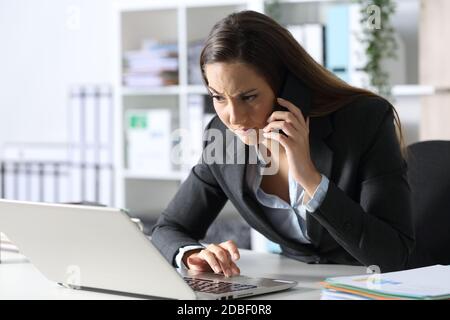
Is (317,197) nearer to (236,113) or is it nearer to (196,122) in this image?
(236,113)

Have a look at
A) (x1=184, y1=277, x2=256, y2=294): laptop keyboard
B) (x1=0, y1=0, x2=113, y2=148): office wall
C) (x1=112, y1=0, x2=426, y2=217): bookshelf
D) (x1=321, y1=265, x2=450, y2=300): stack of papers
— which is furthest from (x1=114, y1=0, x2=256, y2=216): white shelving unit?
(x1=321, y1=265, x2=450, y2=300): stack of papers

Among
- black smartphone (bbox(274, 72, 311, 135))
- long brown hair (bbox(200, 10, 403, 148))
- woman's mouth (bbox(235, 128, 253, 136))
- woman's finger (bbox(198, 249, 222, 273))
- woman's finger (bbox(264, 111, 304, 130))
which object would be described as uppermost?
long brown hair (bbox(200, 10, 403, 148))

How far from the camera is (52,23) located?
4.44 m

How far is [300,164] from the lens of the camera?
1.62 metres

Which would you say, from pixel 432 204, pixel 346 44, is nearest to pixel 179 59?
pixel 346 44

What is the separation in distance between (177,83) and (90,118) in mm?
825

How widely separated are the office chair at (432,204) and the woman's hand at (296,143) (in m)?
0.45

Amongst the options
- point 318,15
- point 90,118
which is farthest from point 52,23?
point 318,15

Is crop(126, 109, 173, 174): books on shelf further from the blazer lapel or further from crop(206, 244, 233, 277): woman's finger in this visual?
crop(206, 244, 233, 277): woman's finger

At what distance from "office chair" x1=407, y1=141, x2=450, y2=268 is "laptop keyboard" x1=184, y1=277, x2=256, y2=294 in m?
0.66

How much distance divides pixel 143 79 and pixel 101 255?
2486 millimetres

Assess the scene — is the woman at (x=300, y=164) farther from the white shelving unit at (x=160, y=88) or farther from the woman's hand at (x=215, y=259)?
the white shelving unit at (x=160, y=88)

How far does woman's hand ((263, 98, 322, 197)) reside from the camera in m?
1.61
